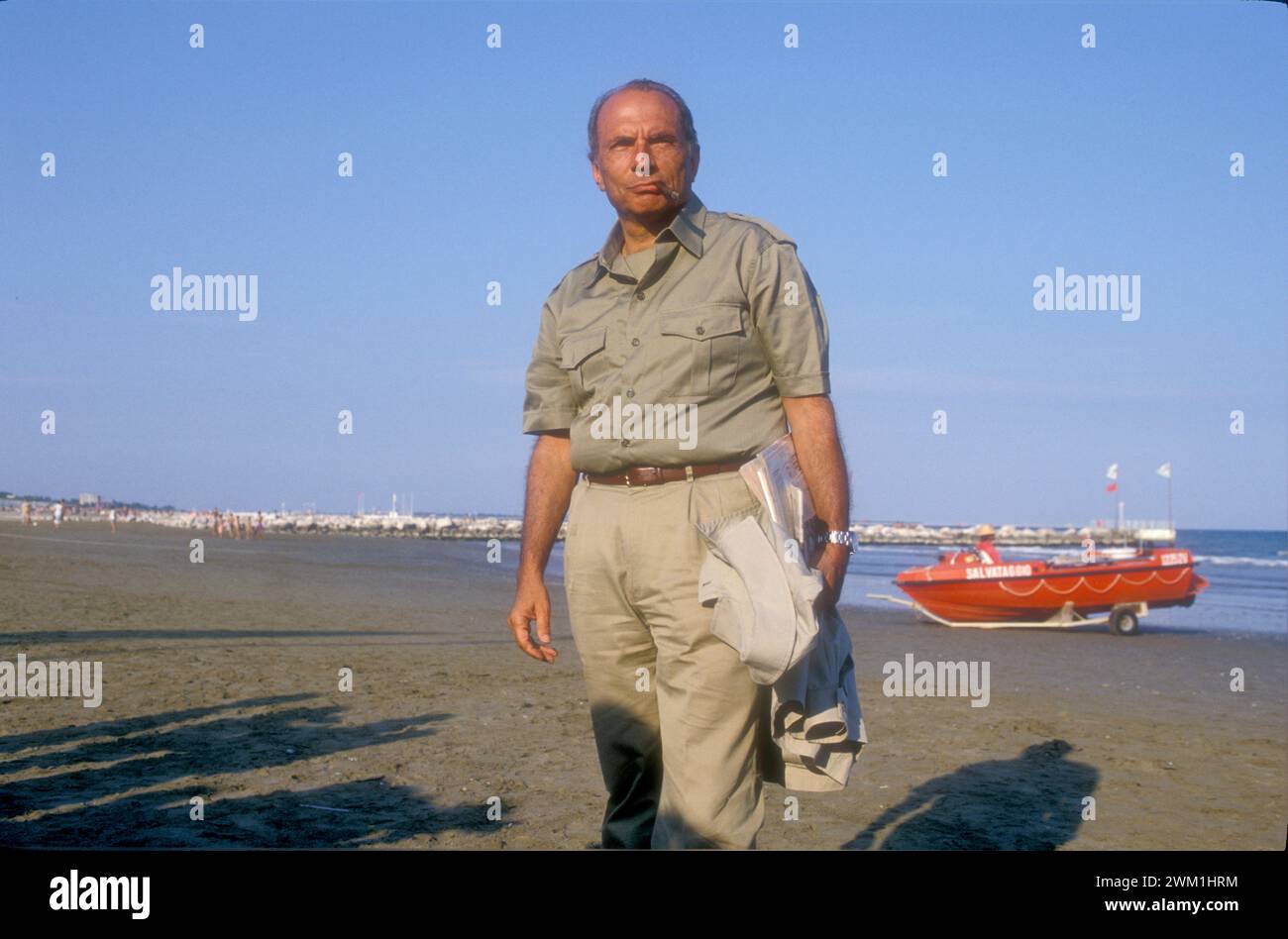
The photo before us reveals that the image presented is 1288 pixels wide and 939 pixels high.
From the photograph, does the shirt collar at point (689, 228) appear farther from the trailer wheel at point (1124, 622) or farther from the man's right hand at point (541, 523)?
the trailer wheel at point (1124, 622)

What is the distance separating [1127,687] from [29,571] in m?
16.3

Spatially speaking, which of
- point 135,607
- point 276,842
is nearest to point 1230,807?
point 276,842

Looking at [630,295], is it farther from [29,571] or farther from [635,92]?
[29,571]

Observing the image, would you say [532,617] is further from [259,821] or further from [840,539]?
[259,821]

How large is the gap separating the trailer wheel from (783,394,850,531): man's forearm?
13051 millimetres

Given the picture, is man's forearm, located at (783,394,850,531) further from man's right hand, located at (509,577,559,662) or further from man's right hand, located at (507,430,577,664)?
man's right hand, located at (509,577,559,662)

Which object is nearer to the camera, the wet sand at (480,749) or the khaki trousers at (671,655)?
the khaki trousers at (671,655)

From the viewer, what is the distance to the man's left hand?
8.18ft

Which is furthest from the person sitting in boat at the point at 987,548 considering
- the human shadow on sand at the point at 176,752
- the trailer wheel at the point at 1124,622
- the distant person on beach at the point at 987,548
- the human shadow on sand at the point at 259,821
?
the human shadow on sand at the point at 259,821

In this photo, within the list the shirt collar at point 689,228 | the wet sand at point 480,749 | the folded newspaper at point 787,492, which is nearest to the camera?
the folded newspaper at point 787,492

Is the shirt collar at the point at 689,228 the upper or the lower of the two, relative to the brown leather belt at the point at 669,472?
upper

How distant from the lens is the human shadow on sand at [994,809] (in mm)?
4293
